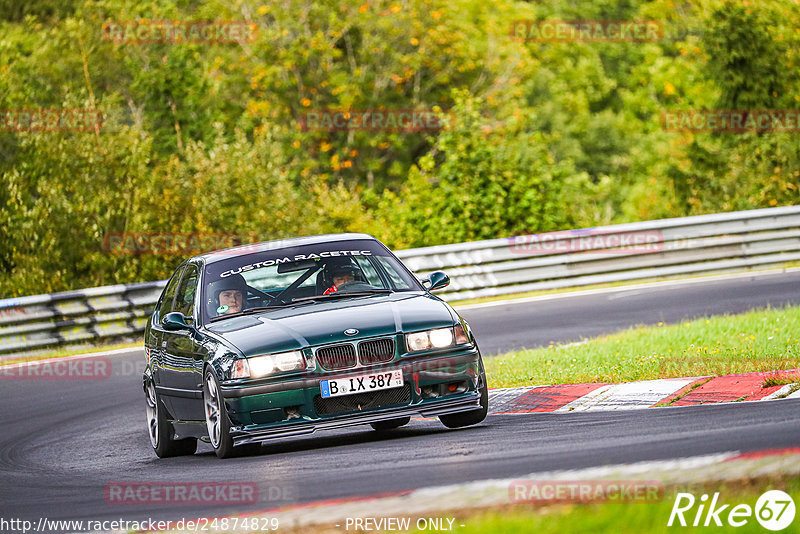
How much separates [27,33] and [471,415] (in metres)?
31.6

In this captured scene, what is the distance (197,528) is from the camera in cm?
611

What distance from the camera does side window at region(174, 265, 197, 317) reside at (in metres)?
10.2

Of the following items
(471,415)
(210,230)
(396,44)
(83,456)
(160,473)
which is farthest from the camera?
(396,44)

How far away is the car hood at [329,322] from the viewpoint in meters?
8.66

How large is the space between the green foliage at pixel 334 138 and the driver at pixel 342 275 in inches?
540

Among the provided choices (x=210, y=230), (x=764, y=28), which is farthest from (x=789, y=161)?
(x=210, y=230)

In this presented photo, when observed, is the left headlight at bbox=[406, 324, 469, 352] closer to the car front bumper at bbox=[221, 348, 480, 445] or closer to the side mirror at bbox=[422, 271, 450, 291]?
the car front bumper at bbox=[221, 348, 480, 445]

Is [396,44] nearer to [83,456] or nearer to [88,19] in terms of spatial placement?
[88,19]

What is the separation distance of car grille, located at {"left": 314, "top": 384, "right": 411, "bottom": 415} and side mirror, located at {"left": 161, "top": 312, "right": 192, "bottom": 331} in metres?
1.62

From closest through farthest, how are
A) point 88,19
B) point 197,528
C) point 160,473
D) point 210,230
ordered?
point 197,528
point 160,473
point 210,230
point 88,19

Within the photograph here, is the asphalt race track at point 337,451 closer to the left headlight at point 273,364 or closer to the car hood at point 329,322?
the left headlight at point 273,364

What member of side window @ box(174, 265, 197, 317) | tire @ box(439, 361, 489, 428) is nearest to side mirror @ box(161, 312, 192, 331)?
side window @ box(174, 265, 197, 317)

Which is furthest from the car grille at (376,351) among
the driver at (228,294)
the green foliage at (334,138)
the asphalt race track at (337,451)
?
the green foliage at (334,138)

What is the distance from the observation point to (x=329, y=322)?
8.85 metres
